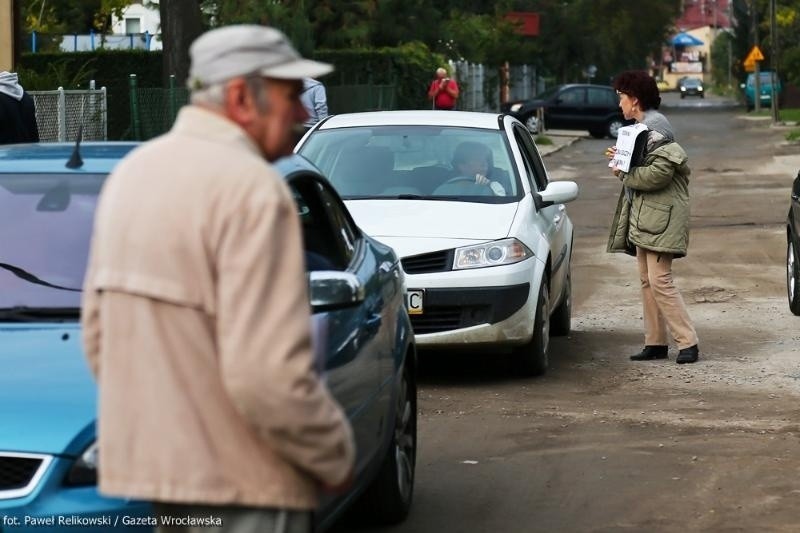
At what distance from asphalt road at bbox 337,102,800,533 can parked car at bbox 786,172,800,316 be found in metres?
0.17

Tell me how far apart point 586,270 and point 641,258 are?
16.2ft

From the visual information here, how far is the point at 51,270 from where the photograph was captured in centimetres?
542

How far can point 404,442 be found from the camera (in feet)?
20.7

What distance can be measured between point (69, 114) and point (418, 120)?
32.9ft

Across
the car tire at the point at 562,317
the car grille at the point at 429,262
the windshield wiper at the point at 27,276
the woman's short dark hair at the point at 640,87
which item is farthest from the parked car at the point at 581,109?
the windshield wiper at the point at 27,276

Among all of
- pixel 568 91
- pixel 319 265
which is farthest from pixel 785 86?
pixel 319 265

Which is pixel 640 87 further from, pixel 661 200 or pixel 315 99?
pixel 315 99

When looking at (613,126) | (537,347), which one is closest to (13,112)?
(537,347)

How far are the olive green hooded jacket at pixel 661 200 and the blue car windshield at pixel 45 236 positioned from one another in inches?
201

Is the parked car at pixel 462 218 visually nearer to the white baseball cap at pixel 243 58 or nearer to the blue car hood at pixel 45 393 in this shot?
the blue car hood at pixel 45 393

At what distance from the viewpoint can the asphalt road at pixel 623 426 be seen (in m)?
A: 6.52

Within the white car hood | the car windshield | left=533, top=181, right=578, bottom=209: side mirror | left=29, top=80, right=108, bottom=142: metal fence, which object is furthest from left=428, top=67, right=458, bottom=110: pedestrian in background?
the white car hood

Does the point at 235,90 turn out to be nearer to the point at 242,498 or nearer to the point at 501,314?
the point at 242,498

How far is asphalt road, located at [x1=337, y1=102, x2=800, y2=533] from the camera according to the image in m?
6.52
